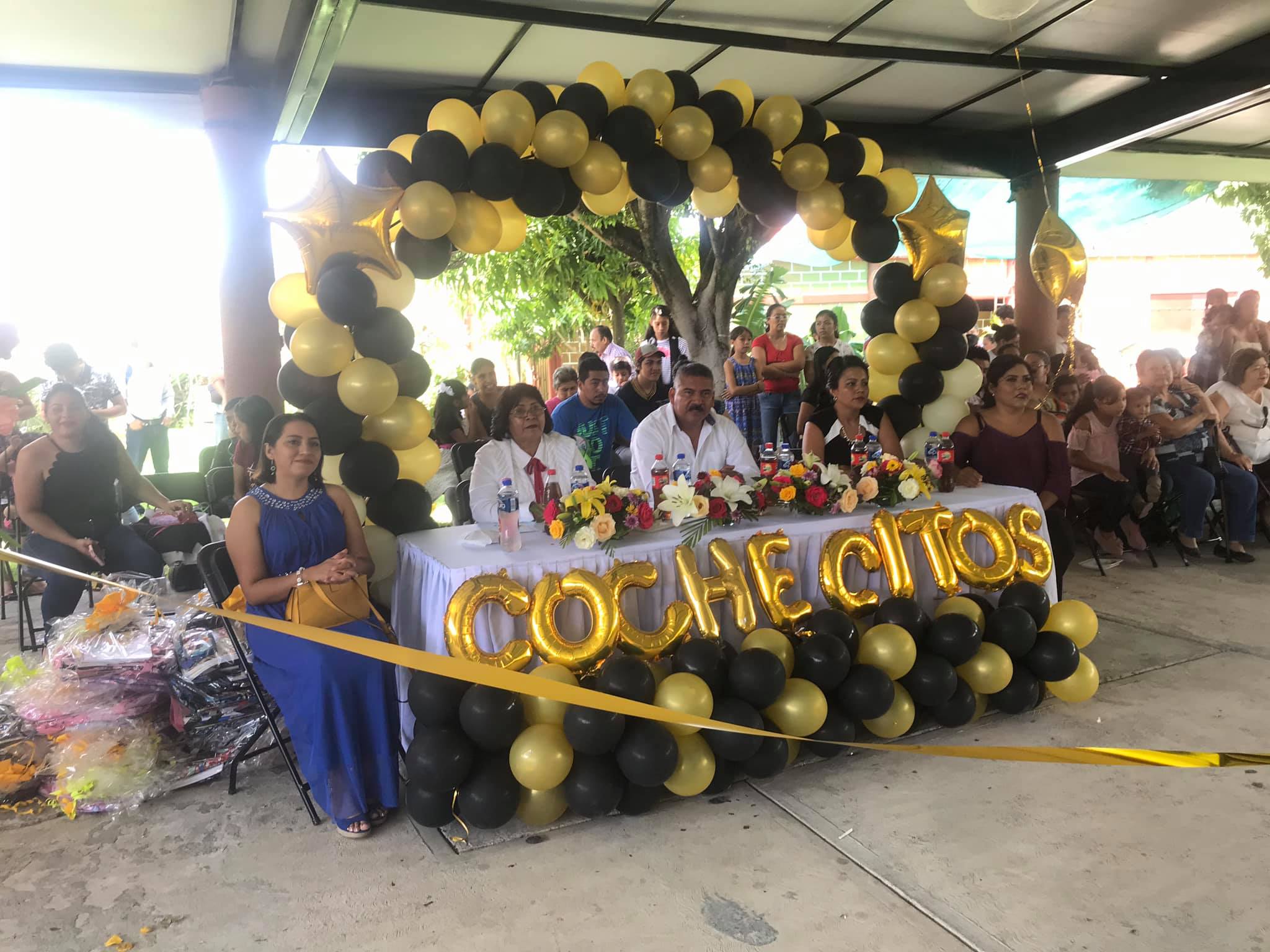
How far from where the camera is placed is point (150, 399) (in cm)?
874

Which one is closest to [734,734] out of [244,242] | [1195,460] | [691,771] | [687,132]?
[691,771]

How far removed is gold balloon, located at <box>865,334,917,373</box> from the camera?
209 inches

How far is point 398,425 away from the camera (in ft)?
13.4

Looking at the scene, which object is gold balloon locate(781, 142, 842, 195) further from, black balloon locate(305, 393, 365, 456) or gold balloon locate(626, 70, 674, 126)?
black balloon locate(305, 393, 365, 456)

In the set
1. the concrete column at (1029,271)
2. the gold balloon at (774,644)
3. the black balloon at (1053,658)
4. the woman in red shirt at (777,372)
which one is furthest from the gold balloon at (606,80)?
the concrete column at (1029,271)

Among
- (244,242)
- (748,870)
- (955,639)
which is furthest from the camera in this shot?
(244,242)

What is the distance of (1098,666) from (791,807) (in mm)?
2224

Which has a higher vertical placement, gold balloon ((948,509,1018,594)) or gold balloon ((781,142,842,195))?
gold balloon ((781,142,842,195))

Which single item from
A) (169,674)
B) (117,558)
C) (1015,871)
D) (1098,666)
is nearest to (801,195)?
(1098,666)

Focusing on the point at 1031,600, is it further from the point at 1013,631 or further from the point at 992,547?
the point at 992,547

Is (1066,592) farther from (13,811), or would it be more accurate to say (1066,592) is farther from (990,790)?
(13,811)

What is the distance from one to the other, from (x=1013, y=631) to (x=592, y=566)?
1.84 m

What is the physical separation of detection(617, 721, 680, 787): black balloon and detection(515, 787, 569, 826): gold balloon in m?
0.25

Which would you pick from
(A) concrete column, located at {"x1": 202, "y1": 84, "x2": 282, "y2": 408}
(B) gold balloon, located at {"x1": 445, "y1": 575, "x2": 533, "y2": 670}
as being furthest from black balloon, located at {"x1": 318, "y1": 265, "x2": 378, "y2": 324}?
(A) concrete column, located at {"x1": 202, "y1": 84, "x2": 282, "y2": 408}
